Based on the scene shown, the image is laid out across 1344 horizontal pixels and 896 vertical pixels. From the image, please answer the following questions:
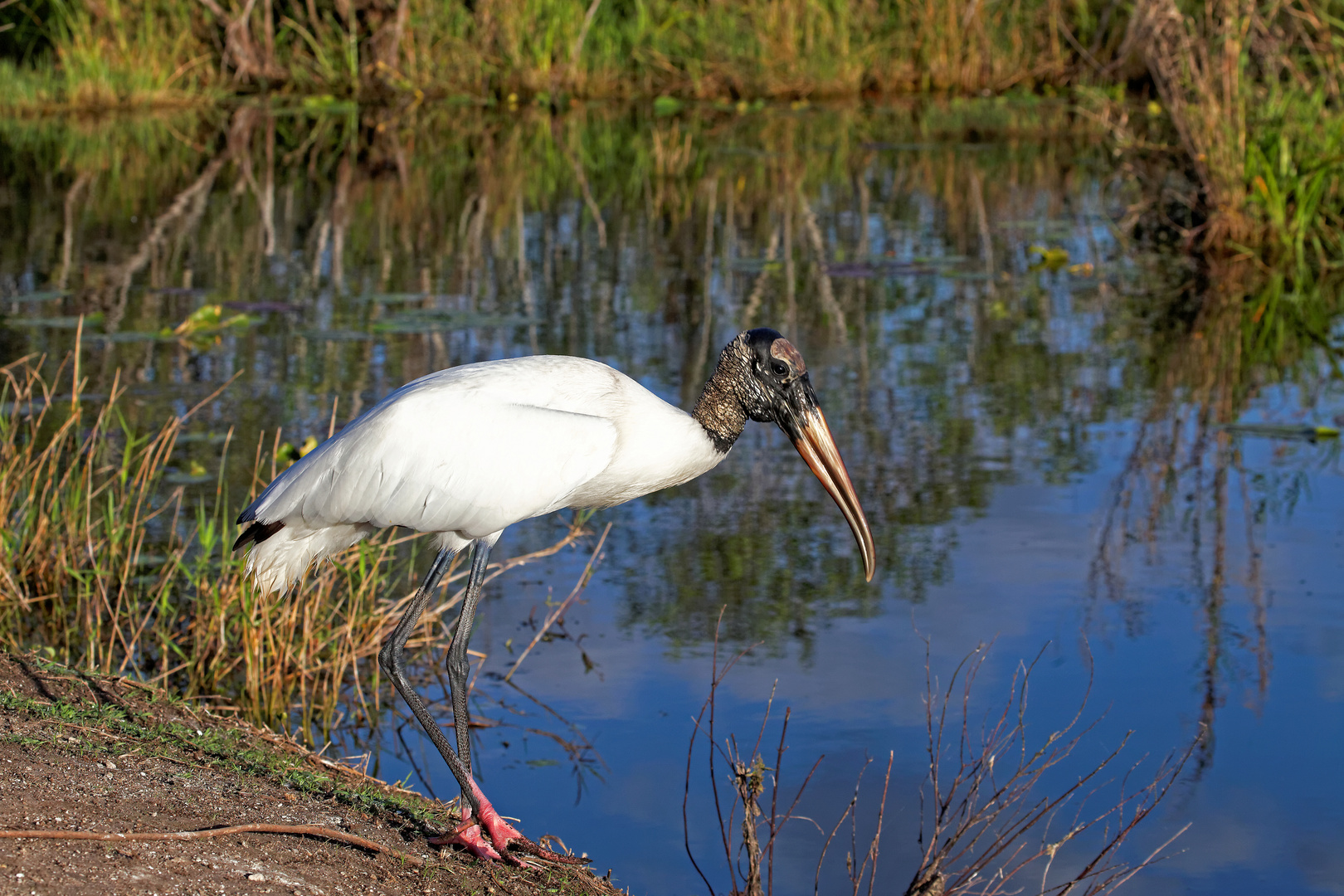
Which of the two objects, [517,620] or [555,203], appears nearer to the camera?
[517,620]

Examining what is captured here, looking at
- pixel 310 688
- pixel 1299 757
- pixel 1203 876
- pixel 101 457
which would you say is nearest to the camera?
pixel 1203 876

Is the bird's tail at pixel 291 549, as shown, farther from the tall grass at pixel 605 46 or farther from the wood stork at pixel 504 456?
the tall grass at pixel 605 46

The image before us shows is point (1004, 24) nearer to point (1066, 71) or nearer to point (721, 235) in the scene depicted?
point (1066, 71)

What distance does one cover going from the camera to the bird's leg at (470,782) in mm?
3719

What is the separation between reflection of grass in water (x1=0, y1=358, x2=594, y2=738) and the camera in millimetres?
4805

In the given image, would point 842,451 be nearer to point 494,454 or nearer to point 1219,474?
point 1219,474

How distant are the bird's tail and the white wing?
0.10m

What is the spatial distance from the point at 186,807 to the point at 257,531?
2.58 ft

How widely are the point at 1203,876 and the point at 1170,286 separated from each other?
23.3ft

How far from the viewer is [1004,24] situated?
65.9 feet

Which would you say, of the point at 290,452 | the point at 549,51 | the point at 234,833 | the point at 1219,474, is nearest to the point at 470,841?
the point at 234,833

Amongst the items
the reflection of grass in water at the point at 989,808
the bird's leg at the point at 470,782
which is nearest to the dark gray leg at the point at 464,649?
the bird's leg at the point at 470,782

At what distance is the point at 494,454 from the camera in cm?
381

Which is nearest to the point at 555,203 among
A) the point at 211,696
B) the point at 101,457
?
the point at 101,457
